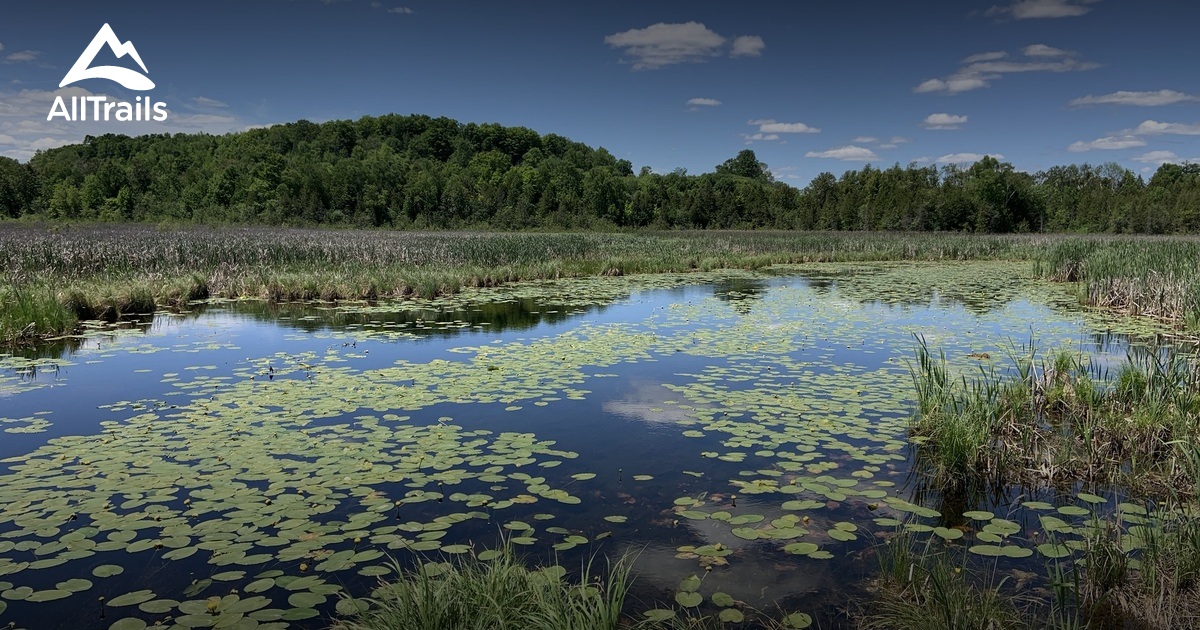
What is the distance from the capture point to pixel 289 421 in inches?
237

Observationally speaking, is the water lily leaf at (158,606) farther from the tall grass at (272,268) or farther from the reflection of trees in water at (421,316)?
the tall grass at (272,268)

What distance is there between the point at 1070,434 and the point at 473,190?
76.8 metres

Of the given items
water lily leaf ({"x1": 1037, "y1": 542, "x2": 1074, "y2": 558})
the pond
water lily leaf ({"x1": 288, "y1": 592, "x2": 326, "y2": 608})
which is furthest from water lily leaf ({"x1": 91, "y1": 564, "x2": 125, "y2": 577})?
water lily leaf ({"x1": 1037, "y1": 542, "x2": 1074, "y2": 558})

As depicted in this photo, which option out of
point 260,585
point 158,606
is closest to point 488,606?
point 260,585

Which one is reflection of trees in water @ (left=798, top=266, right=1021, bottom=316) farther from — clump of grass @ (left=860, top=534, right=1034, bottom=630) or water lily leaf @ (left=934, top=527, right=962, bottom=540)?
clump of grass @ (left=860, top=534, right=1034, bottom=630)

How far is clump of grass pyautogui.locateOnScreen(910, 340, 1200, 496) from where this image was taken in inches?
189

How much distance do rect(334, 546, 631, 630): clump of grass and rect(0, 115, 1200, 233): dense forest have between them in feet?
184

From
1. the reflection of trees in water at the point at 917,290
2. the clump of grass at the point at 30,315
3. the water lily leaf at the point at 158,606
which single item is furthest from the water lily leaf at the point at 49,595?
the reflection of trees in water at the point at 917,290

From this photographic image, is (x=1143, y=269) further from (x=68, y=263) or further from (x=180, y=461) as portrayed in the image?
(x=68, y=263)

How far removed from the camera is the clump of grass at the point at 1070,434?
4805mm

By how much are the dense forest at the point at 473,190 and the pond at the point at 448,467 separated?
50535mm

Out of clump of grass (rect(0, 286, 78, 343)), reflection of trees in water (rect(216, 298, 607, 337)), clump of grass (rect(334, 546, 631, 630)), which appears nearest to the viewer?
clump of grass (rect(334, 546, 631, 630))

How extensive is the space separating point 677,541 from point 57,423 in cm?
566

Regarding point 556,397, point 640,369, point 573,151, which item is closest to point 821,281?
point 640,369
